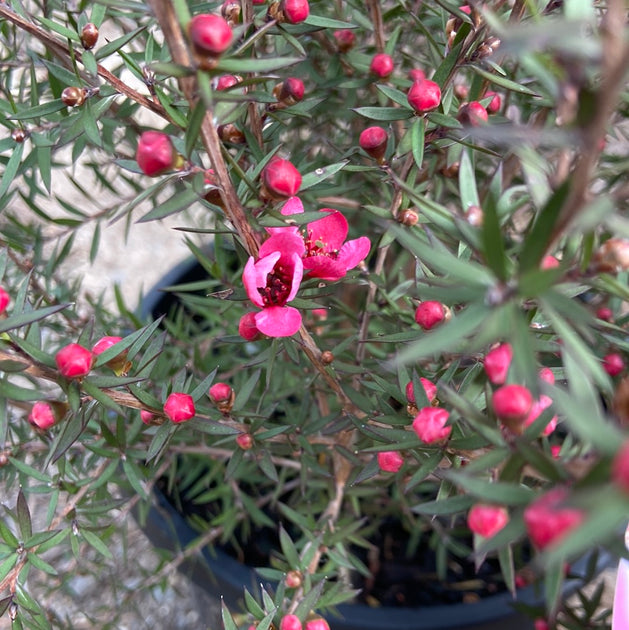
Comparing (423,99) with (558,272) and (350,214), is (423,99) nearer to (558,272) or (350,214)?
(558,272)

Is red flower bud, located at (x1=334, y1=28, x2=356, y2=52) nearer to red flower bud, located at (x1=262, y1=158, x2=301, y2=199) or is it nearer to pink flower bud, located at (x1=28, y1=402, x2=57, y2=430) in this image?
red flower bud, located at (x1=262, y1=158, x2=301, y2=199)

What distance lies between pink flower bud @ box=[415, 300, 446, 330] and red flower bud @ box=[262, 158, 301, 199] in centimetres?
12

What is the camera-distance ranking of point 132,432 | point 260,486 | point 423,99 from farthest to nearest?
point 260,486 < point 132,432 < point 423,99

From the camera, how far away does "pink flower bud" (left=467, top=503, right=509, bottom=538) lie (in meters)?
0.31

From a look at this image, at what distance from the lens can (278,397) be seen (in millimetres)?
795

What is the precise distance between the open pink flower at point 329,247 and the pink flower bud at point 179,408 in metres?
0.13

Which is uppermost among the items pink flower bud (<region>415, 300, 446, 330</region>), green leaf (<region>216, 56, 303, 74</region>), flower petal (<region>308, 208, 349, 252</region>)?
green leaf (<region>216, 56, 303, 74</region>)

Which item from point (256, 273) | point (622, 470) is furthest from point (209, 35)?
point (622, 470)

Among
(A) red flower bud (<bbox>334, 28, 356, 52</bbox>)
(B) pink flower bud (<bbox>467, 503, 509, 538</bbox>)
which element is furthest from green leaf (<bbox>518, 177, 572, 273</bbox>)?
(A) red flower bud (<bbox>334, 28, 356, 52</bbox>)

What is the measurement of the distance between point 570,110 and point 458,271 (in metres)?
0.08

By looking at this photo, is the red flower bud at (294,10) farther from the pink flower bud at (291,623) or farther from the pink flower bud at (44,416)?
the pink flower bud at (291,623)

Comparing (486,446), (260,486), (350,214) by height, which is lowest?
(260,486)

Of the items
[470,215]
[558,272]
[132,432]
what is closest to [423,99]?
[470,215]

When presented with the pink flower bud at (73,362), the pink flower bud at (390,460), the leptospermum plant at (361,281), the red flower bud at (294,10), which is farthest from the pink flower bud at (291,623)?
the red flower bud at (294,10)
